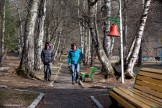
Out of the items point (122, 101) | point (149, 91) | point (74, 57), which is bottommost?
point (122, 101)

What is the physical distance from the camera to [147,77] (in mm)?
8500

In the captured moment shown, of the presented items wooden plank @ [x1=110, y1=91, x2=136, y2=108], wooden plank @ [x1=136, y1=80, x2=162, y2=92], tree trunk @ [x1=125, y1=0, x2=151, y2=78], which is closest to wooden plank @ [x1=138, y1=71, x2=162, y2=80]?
wooden plank @ [x1=136, y1=80, x2=162, y2=92]

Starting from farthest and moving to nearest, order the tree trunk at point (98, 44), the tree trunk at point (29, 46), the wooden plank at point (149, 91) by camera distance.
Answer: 1. the tree trunk at point (29, 46)
2. the tree trunk at point (98, 44)
3. the wooden plank at point (149, 91)

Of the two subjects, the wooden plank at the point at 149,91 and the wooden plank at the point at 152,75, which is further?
the wooden plank at the point at 152,75

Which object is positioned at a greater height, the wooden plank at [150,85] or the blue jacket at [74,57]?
the blue jacket at [74,57]

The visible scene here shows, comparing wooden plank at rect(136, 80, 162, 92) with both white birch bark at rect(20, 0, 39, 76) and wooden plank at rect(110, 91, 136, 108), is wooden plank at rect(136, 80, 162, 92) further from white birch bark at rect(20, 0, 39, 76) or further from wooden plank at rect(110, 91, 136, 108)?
white birch bark at rect(20, 0, 39, 76)

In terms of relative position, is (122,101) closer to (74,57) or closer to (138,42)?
(74,57)

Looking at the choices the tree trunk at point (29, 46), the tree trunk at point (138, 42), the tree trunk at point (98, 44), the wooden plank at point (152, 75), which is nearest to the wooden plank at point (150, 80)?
the wooden plank at point (152, 75)

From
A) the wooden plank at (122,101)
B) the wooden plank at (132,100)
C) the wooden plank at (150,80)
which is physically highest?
the wooden plank at (150,80)

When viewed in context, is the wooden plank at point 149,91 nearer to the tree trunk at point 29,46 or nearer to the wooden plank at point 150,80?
the wooden plank at point 150,80

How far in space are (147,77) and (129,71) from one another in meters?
9.85

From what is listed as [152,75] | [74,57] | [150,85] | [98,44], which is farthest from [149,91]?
[98,44]

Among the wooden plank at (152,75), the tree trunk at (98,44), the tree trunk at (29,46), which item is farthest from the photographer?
the tree trunk at (29,46)

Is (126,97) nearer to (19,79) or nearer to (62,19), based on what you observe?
(19,79)
